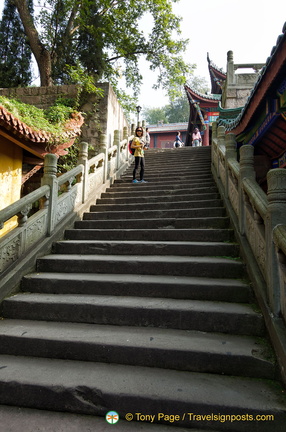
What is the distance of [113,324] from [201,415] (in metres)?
1.07

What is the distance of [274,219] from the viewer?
2.08 m

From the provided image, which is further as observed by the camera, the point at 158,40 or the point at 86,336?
the point at 158,40

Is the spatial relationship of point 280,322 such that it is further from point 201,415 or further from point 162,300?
point 162,300

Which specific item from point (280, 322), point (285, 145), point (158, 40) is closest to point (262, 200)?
point (280, 322)

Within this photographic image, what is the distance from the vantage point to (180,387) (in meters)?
1.72

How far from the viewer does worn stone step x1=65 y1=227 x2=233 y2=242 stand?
11.8 feet

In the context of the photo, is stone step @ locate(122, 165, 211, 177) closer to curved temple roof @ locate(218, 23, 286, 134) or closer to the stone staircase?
curved temple roof @ locate(218, 23, 286, 134)

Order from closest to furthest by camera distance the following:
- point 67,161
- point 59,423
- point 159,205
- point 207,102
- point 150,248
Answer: point 59,423
point 150,248
point 159,205
point 67,161
point 207,102

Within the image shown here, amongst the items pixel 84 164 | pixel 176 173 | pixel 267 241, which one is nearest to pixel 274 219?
pixel 267 241

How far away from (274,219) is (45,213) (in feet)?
9.84

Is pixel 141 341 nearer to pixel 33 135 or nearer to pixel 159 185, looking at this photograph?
pixel 33 135

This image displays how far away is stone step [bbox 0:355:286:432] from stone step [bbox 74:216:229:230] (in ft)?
7.88

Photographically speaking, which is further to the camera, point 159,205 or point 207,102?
point 207,102

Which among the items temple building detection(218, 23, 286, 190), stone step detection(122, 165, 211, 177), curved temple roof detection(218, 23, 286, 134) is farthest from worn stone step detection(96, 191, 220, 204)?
curved temple roof detection(218, 23, 286, 134)
